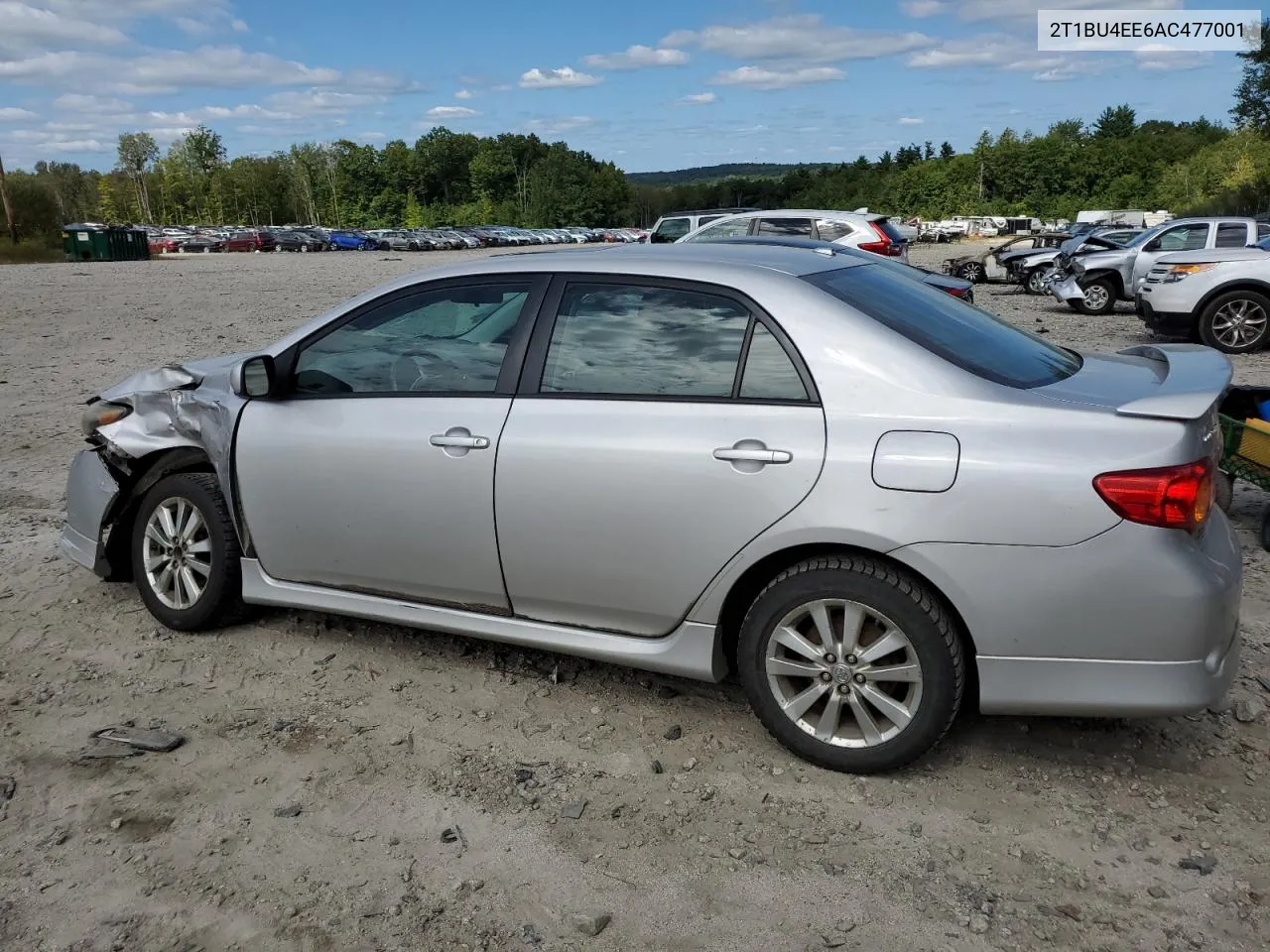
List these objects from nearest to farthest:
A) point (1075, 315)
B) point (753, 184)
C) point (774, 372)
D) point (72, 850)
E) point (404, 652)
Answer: point (72, 850) → point (774, 372) → point (404, 652) → point (1075, 315) → point (753, 184)

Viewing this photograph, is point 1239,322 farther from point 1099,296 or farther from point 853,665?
point 853,665

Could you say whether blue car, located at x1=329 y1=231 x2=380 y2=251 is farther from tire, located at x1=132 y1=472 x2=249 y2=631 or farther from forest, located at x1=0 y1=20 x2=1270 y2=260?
tire, located at x1=132 y1=472 x2=249 y2=631

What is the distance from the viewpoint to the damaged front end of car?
4609mm

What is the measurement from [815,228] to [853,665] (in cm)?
1229

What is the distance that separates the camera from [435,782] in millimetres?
3490

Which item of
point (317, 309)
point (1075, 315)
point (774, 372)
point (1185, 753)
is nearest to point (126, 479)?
point (774, 372)

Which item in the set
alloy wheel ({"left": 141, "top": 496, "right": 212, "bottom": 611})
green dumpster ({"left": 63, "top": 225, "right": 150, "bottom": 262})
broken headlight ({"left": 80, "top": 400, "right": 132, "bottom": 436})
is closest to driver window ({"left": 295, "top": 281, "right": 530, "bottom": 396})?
alloy wheel ({"left": 141, "top": 496, "right": 212, "bottom": 611})

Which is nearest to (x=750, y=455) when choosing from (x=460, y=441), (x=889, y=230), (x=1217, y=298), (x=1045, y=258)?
(x=460, y=441)

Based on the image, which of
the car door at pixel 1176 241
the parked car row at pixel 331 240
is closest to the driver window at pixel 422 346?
the car door at pixel 1176 241

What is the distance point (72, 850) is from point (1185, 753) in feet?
11.5

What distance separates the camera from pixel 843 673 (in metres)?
3.33

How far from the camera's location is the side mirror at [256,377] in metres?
4.20

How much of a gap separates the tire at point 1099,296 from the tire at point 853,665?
17745 millimetres

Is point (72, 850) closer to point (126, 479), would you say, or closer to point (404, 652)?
point (404, 652)
